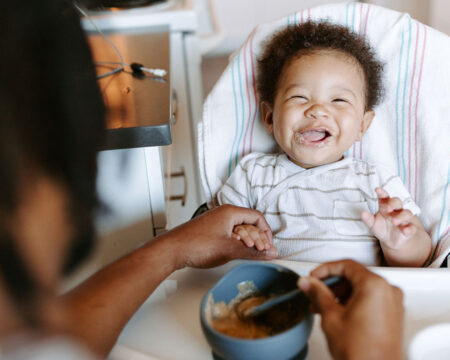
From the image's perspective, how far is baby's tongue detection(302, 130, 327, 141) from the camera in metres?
0.99

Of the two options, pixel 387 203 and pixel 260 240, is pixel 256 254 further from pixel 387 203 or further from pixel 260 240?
pixel 387 203

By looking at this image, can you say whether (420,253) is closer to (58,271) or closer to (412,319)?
(412,319)

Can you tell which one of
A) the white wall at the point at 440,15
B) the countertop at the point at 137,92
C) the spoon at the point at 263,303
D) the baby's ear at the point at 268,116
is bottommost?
the spoon at the point at 263,303

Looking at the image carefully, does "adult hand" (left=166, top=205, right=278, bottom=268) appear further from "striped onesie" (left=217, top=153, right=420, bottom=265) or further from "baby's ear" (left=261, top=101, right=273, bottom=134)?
"baby's ear" (left=261, top=101, right=273, bottom=134)

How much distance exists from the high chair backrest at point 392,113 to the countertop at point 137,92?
0.17 m

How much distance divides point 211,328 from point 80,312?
170 mm

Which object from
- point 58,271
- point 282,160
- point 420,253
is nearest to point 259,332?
point 58,271

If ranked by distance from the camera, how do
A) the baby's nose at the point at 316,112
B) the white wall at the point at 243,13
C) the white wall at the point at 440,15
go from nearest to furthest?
1. the baby's nose at the point at 316,112
2. the white wall at the point at 440,15
3. the white wall at the point at 243,13

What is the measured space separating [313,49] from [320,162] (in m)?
0.28

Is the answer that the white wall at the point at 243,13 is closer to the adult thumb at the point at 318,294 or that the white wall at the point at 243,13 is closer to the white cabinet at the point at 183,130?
the white cabinet at the point at 183,130

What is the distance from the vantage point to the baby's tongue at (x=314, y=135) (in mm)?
989

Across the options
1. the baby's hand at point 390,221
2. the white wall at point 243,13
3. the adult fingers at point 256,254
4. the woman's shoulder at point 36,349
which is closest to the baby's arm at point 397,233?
the baby's hand at point 390,221

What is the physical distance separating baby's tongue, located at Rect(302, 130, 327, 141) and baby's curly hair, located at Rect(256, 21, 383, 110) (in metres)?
0.16

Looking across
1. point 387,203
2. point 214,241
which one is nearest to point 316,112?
point 387,203
